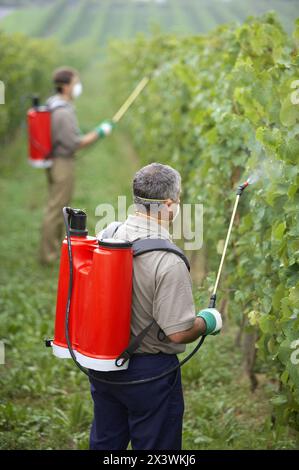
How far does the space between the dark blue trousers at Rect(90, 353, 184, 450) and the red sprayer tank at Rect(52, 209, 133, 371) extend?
0.14m

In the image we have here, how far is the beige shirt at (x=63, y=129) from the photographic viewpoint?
7.60m

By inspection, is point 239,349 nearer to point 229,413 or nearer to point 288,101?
point 229,413

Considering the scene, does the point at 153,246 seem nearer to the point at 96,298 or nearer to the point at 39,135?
the point at 96,298

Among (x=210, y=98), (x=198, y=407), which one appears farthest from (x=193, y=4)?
(x=198, y=407)

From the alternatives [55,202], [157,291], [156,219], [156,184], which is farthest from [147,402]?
[55,202]

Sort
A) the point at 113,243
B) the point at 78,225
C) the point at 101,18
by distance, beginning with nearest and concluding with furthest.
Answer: the point at 113,243 → the point at 78,225 → the point at 101,18

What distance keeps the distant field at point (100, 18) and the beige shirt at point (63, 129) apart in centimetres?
1085

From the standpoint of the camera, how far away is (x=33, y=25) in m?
31.6

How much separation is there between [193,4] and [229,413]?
64.0ft

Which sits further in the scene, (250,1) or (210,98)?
(250,1)

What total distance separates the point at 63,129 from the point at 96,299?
510 cm

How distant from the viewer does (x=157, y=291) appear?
289 centimetres

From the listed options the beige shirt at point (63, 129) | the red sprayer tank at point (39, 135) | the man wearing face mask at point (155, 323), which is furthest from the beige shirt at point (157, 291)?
the beige shirt at point (63, 129)
